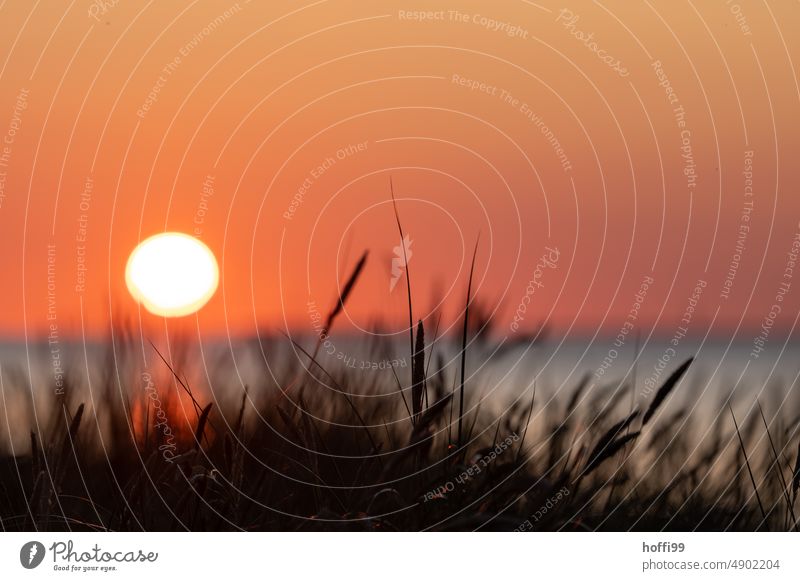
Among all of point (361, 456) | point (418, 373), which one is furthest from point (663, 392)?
point (361, 456)

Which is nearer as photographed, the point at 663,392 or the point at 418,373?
the point at 418,373

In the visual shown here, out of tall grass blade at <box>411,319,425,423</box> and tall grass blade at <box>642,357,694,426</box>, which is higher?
tall grass blade at <box>411,319,425,423</box>

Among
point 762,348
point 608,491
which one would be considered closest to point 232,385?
point 608,491

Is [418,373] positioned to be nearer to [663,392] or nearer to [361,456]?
[361,456]

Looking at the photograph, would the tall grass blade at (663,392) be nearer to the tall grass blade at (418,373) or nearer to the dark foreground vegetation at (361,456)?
the dark foreground vegetation at (361,456)

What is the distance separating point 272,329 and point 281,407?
0.73ft

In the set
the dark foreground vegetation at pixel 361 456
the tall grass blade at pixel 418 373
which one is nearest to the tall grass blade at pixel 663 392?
the dark foreground vegetation at pixel 361 456

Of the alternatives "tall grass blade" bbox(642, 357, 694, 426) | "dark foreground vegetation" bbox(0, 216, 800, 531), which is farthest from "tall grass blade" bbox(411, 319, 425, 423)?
"tall grass blade" bbox(642, 357, 694, 426)

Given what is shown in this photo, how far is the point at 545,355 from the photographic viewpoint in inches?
81.4

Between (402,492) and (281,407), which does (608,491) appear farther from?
(281,407)

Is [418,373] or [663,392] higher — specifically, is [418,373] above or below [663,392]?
above

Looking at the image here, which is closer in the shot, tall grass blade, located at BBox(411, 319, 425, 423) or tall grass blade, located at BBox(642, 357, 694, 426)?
tall grass blade, located at BBox(411, 319, 425, 423)

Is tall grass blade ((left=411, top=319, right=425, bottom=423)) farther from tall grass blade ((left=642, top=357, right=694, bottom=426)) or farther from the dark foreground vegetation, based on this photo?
tall grass blade ((left=642, top=357, right=694, bottom=426))
